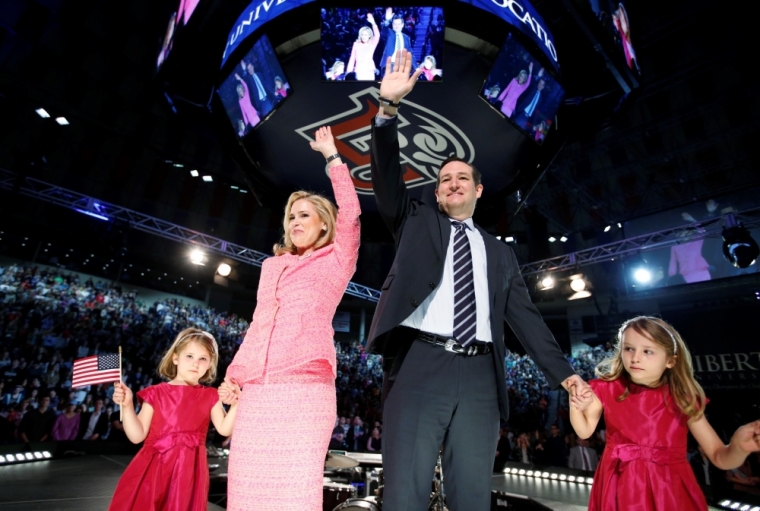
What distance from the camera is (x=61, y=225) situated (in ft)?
57.5

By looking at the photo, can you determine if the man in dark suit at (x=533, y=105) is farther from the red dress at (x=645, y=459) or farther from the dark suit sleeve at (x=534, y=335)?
the red dress at (x=645, y=459)

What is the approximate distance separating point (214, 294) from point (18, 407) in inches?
606

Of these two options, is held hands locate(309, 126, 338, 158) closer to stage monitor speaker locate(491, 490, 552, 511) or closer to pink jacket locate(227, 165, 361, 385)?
pink jacket locate(227, 165, 361, 385)

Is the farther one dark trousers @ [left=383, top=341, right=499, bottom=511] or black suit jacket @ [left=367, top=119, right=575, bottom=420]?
black suit jacket @ [left=367, top=119, right=575, bottom=420]

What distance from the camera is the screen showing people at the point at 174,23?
5.71 m

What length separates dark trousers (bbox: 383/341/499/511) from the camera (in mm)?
1477

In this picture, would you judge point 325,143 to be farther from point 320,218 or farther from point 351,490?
point 351,490

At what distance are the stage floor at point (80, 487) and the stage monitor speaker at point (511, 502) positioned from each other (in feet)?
0.39

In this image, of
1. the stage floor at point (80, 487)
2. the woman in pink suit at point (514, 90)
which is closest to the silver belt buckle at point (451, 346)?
the stage floor at point (80, 487)

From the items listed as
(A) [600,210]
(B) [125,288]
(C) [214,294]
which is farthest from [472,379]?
(C) [214,294]

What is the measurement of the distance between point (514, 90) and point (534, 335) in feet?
15.3

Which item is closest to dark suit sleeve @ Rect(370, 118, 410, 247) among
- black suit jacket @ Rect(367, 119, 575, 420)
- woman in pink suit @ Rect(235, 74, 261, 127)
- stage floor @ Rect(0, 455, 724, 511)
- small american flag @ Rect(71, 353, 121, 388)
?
black suit jacket @ Rect(367, 119, 575, 420)

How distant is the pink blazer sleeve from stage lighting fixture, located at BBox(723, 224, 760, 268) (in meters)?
9.69

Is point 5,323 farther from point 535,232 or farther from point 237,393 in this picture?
point 535,232
